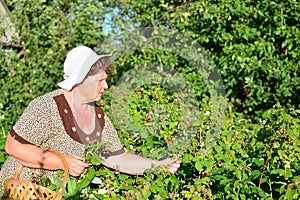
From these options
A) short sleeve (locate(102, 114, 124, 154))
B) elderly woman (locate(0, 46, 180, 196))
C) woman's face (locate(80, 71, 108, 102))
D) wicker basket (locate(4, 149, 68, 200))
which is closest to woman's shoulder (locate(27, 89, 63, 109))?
elderly woman (locate(0, 46, 180, 196))

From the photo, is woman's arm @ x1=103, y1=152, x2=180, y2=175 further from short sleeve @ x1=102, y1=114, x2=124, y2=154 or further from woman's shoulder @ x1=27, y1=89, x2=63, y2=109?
woman's shoulder @ x1=27, y1=89, x2=63, y2=109

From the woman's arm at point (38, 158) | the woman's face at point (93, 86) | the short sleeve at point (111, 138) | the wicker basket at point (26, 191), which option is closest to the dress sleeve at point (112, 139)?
the short sleeve at point (111, 138)

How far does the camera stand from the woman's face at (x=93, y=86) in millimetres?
2135

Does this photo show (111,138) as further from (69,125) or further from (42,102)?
(42,102)

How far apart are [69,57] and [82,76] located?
0.32 feet

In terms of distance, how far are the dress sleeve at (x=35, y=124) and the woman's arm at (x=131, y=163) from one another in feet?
0.91

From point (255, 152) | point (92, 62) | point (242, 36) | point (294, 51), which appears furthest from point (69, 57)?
point (294, 51)

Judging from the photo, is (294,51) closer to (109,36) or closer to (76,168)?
(109,36)

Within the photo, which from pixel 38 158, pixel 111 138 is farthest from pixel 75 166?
pixel 111 138

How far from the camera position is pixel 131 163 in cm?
218

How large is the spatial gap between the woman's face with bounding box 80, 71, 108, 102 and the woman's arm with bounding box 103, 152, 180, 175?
27 cm

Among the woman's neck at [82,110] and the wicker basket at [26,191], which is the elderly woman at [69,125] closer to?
the woman's neck at [82,110]

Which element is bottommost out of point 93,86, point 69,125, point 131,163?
point 131,163

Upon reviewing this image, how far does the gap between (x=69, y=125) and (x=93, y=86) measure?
190 millimetres
